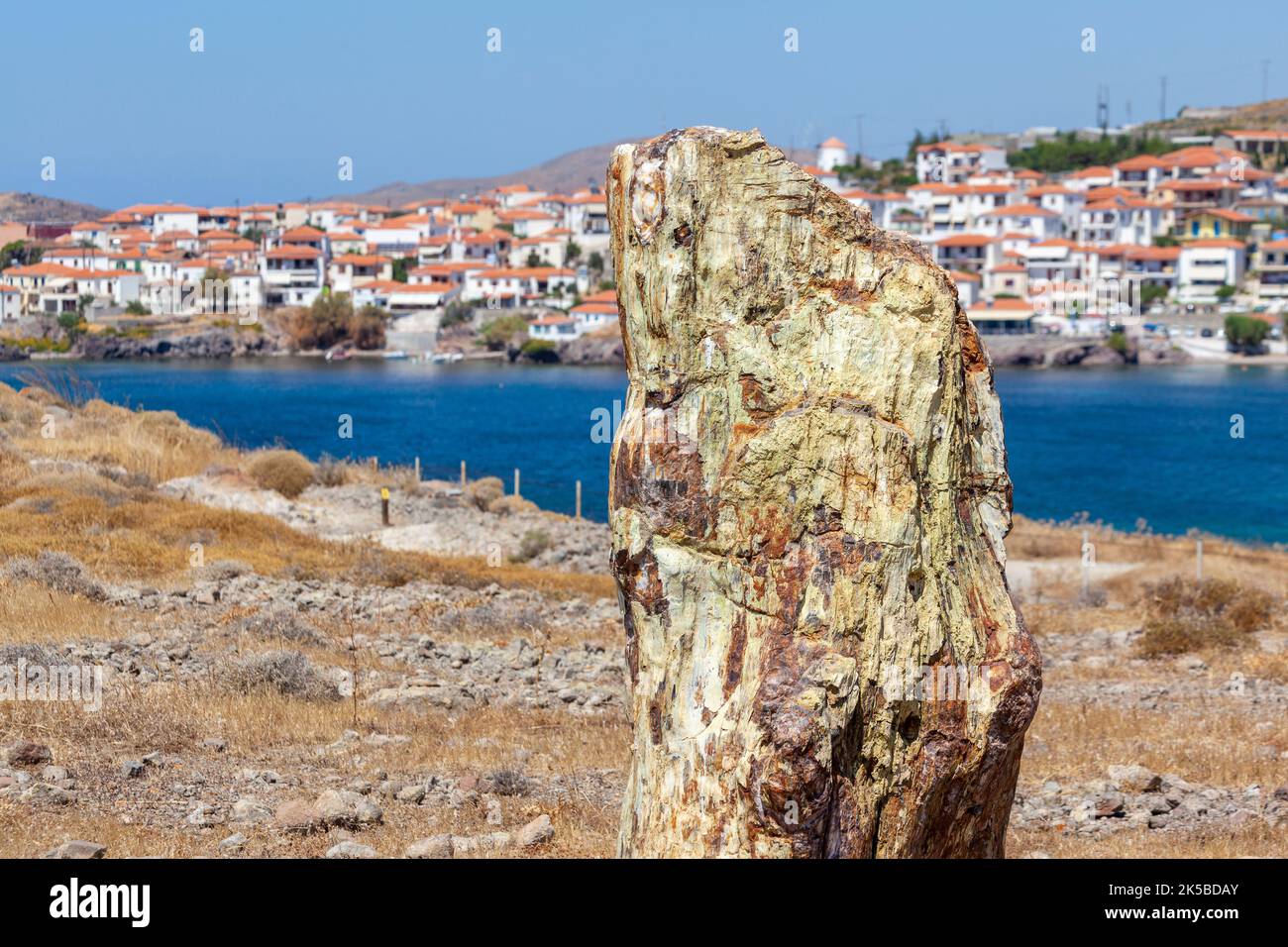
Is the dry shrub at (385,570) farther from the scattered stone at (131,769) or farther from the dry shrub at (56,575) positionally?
the scattered stone at (131,769)

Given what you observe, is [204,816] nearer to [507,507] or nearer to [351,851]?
[351,851]

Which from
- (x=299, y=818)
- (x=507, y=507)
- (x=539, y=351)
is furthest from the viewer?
(x=539, y=351)

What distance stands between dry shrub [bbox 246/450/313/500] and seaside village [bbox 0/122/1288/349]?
308 ft

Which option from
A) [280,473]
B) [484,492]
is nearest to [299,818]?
[280,473]

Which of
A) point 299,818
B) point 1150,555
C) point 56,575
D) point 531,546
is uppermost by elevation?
point 56,575

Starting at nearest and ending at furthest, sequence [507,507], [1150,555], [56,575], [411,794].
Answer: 1. [411,794]
2. [56,575]
3. [1150,555]
4. [507,507]

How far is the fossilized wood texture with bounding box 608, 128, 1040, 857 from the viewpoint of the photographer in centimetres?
607

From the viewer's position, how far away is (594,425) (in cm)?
4841

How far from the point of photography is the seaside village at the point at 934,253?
129 meters

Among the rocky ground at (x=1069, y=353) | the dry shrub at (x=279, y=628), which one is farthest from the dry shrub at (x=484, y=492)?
the rocky ground at (x=1069, y=353)

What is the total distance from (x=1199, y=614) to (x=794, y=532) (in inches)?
590
